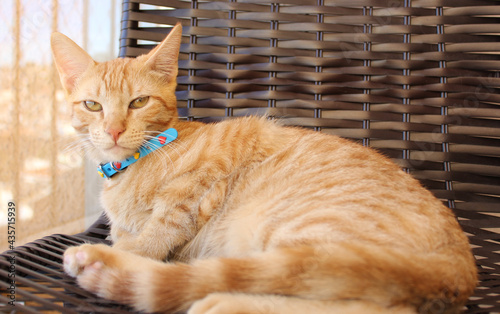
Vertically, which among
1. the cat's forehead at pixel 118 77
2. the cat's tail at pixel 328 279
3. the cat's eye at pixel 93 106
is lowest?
the cat's tail at pixel 328 279

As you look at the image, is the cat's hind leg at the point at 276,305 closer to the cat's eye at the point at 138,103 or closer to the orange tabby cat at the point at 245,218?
the orange tabby cat at the point at 245,218

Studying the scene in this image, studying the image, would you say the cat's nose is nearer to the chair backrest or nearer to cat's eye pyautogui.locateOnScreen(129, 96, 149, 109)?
cat's eye pyautogui.locateOnScreen(129, 96, 149, 109)

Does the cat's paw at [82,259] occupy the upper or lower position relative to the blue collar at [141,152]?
lower

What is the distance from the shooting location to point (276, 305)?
2.76 ft

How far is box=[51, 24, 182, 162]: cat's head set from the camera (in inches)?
50.8

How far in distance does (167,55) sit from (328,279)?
3.32ft

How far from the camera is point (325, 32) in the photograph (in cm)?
168

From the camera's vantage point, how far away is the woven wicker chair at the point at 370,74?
162 cm

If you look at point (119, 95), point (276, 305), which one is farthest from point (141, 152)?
point (276, 305)

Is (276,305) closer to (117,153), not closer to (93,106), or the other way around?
(117,153)

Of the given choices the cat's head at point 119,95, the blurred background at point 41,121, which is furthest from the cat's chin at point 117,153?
the blurred background at point 41,121

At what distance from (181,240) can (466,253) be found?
81 cm

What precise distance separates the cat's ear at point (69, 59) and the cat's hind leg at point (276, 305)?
1.04 metres

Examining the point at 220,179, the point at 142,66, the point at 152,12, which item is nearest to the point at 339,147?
the point at 220,179
